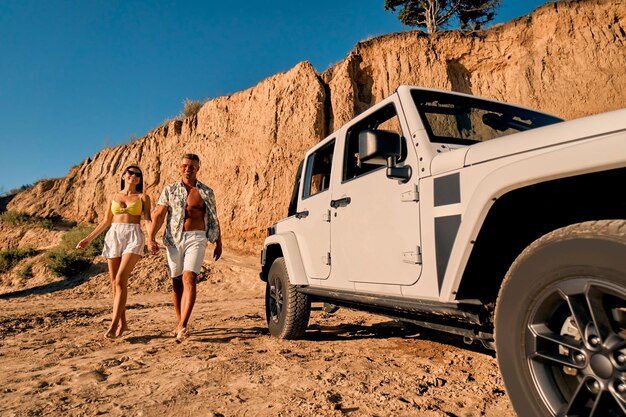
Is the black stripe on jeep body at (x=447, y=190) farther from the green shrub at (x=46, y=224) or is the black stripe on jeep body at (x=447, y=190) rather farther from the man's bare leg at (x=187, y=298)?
the green shrub at (x=46, y=224)

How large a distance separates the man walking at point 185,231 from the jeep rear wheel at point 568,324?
342 centimetres

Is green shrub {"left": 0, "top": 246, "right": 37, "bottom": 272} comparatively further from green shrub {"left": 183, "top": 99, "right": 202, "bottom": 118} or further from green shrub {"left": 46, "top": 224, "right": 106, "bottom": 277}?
green shrub {"left": 183, "top": 99, "right": 202, "bottom": 118}

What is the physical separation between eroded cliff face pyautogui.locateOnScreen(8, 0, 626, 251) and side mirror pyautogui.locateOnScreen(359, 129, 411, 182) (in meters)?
12.6

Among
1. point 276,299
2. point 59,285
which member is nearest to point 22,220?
point 59,285

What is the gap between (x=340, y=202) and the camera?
11.5ft

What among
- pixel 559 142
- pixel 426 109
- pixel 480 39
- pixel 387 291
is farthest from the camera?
pixel 480 39

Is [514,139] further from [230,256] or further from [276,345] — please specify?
[230,256]

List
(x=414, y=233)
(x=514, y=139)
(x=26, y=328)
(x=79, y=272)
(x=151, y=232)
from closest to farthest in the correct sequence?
1. (x=514, y=139)
2. (x=414, y=233)
3. (x=151, y=232)
4. (x=26, y=328)
5. (x=79, y=272)

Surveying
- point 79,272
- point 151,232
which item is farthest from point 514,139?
point 79,272

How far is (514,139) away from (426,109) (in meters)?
1.24

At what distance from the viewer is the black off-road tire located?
4.18 meters

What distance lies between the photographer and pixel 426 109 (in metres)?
3.03

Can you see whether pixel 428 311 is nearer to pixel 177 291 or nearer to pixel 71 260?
pixel 177 291

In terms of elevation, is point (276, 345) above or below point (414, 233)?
below
